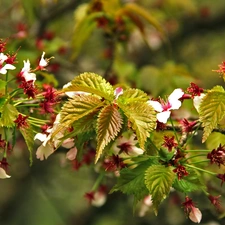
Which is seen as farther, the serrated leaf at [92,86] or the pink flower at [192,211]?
the pink flower at [192,211]

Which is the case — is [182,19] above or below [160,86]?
below

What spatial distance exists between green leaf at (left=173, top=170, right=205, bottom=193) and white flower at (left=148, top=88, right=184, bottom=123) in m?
0.15

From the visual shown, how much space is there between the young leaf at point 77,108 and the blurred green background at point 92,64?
884 millimetres

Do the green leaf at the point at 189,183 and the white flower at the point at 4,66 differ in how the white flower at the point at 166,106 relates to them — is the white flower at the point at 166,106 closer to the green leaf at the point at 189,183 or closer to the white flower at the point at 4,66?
the green leaf at the point at 189,183

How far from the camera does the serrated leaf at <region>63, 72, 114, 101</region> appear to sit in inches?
51.1

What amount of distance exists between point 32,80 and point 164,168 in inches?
15.1

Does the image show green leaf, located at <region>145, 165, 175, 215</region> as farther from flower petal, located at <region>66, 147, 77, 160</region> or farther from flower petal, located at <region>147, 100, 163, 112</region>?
flower petal, located at <region>66, 147, 77, 160</region>

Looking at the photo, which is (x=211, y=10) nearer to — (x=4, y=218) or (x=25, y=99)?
(x=4, y=218)

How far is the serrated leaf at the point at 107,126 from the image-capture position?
1.26 m

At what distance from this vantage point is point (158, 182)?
4.29 ft

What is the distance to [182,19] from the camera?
→ 4.10m

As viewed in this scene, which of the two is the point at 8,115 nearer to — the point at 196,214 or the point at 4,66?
the point at 4,66

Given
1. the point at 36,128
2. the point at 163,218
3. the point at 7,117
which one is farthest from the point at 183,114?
the point at 163,218

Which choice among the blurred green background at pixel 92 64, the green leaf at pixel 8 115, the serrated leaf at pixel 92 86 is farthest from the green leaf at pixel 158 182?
the blurred green background at pixel 92 64
